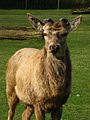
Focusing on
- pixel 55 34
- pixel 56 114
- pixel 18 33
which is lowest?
pixel 18 33

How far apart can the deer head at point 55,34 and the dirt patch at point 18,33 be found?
21.9 m

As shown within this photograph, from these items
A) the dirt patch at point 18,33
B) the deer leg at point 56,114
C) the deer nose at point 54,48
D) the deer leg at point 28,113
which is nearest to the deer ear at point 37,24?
the deer nose at point 54,48

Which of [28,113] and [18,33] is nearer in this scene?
[28,113]

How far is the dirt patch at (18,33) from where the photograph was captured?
32.6m

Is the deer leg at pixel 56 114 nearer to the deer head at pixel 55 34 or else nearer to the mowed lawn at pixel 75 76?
the deer head at pixel 55 34

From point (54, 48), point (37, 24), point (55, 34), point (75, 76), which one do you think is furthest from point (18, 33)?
point (54, 48)

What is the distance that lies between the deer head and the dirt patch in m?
21.9

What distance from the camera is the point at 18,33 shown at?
34.6 m

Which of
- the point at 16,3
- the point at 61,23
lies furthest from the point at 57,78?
the point at 16,3

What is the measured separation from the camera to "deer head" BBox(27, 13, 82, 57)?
8492 millimetres

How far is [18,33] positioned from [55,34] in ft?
85.4

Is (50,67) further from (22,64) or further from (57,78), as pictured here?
(22,64)

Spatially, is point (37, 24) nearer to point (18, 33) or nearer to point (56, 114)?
point (56, 114)

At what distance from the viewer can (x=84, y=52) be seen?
2506cm
